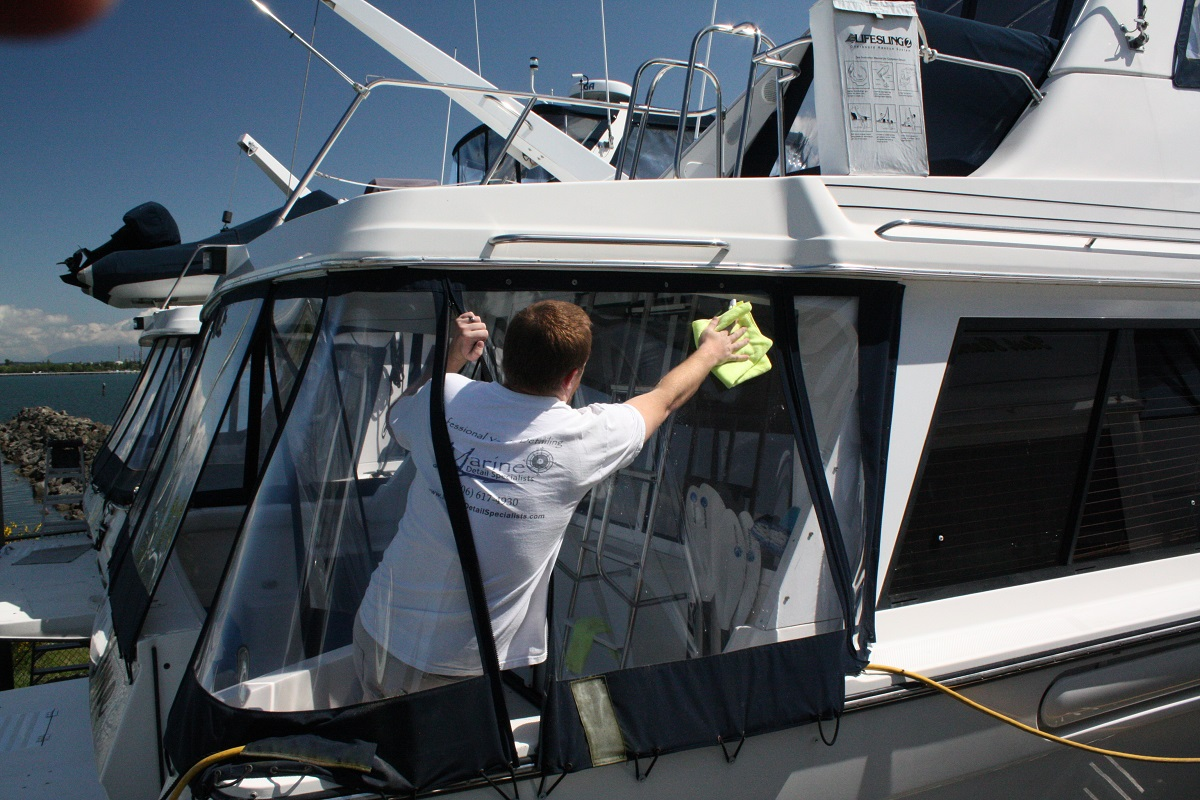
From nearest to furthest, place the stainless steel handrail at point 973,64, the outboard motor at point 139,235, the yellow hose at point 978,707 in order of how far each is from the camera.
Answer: the yellow hose at point 978,707 → the stainless steel handrail at point 973,64 → the outboard motor at point 139,235

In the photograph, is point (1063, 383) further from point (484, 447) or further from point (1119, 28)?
point (484, 447)

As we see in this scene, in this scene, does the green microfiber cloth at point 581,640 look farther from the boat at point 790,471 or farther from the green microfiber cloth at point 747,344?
the green microfiber cloth at point 747,344

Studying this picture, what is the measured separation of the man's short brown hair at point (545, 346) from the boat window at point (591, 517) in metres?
0.18

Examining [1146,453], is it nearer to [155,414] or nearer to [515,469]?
[515,469]

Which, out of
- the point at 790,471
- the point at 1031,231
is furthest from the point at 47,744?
the point at 1031,231

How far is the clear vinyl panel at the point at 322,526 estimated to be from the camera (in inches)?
79.5

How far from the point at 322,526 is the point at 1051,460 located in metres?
2.51

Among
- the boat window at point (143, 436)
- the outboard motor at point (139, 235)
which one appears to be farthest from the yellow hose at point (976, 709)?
the outboard motor at point (139, 235)

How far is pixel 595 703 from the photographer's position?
6.76 ft

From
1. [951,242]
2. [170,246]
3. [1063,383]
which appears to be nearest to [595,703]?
[951,242]

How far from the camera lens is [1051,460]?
2871 mm

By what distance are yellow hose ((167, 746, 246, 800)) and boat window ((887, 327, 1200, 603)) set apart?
6.41 feet

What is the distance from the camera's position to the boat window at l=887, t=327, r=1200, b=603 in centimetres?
265

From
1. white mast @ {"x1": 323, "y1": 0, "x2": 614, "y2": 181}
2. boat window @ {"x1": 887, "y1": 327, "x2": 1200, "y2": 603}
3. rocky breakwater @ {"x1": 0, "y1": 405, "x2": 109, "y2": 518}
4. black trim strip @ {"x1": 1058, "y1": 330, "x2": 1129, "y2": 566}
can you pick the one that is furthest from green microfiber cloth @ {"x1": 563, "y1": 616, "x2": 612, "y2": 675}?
rocky breakwater @ {"x1": 0, "y1": 405, "x2": 109, "y2": 518}
